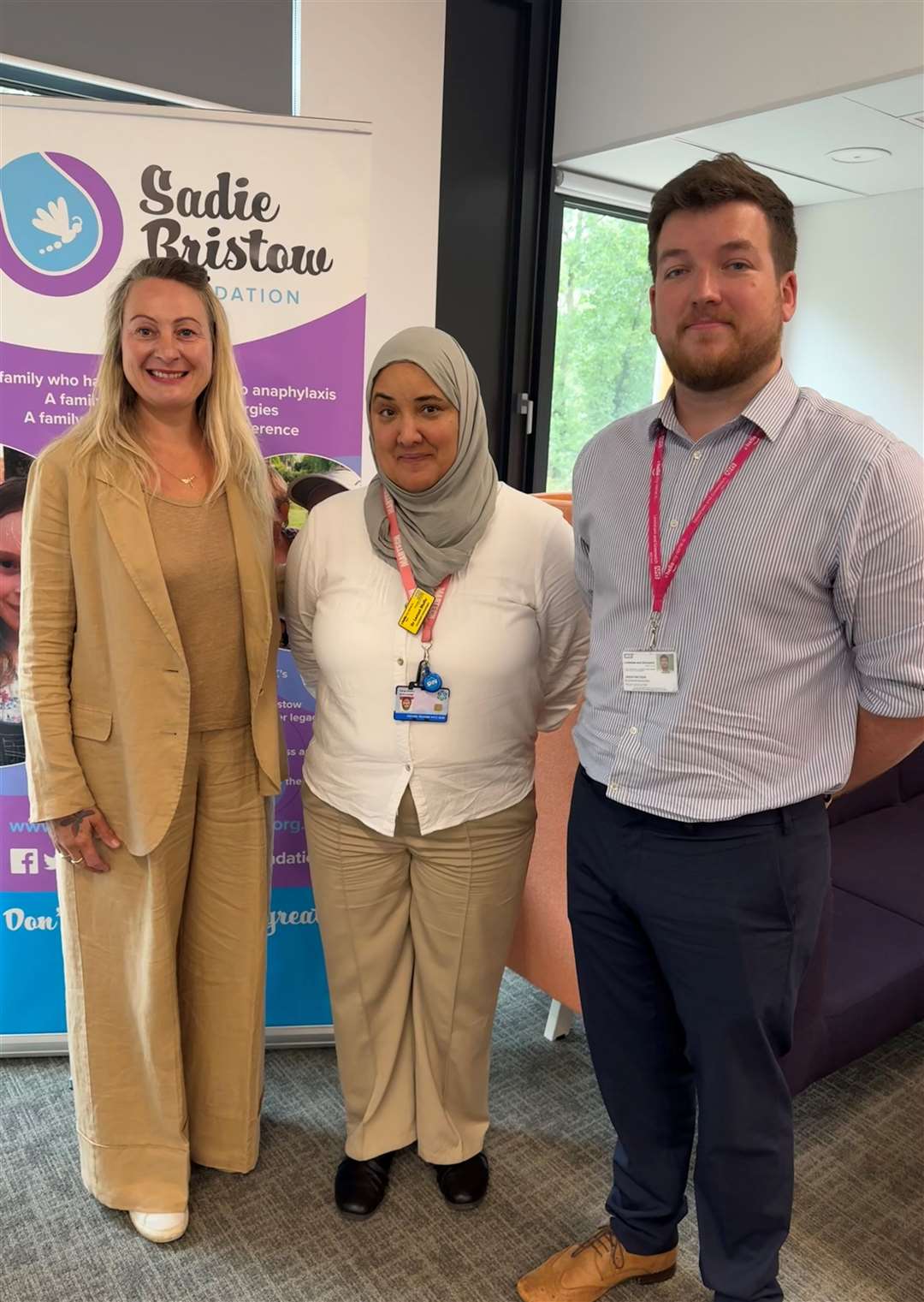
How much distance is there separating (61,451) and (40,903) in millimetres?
1247

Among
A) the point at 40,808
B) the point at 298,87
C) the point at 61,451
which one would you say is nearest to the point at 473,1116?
the point at 40,808

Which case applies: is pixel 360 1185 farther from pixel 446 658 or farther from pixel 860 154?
pixel 860 154

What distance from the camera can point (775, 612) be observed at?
56.3 inches

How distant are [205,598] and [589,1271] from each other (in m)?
1.41

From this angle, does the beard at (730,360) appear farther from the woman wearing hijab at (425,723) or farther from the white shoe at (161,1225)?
the white shoe at (161,1225)

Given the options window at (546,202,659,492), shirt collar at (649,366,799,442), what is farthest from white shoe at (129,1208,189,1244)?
window at (546,202,659,492)

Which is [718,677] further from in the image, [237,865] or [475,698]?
[237,865]

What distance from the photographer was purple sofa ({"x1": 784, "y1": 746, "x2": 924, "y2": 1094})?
6.95 ft

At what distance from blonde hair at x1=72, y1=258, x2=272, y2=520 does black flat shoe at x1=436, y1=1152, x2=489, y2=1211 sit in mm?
1394

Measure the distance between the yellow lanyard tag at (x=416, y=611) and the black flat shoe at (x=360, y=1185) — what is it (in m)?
1.13

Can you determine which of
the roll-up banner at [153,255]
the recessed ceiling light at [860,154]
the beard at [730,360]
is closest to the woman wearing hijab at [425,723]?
the beard at [730,360]

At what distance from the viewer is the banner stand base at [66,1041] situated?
2551 mm

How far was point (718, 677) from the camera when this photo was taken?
1.45m

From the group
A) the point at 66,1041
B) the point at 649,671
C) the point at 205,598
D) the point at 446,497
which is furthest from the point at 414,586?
the point at 66,1041
